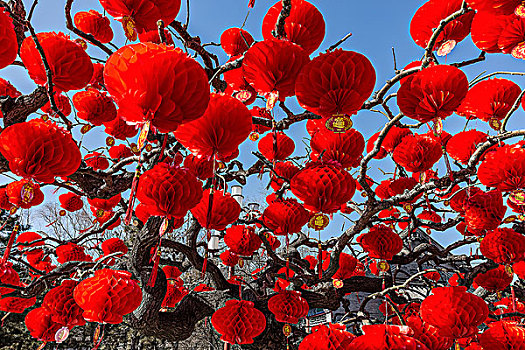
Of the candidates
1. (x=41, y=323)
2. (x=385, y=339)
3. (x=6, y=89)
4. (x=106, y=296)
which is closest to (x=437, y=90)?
(x=385, y=339)

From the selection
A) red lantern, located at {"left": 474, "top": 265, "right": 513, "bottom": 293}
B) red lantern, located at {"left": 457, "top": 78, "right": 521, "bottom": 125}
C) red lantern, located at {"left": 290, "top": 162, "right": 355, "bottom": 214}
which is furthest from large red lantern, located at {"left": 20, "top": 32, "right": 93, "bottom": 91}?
red lantern, located at {"left": 474, "top": 265, "right": 513, "bottom": 293}

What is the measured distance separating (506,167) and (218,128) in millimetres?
1765

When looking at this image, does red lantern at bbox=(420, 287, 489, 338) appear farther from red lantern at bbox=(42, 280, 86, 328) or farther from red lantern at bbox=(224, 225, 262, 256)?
red lantern at bbox=(42, 280, 86, 328)

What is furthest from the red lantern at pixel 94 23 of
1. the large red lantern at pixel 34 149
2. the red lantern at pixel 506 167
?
the red lantern at pixel 506 167

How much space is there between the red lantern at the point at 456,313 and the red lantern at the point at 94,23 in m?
2.93

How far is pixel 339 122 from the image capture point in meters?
1.10

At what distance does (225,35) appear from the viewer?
188 centimetres

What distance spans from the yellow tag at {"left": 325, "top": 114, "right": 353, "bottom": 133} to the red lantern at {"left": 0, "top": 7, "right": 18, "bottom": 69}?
96 cm

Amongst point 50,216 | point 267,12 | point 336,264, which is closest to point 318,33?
point 267,12

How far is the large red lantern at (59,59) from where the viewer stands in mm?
1352

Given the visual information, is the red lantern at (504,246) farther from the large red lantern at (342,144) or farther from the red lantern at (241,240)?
the red lantern at (241,240)

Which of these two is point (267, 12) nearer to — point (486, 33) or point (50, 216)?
point (486, 33)

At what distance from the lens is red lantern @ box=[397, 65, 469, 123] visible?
3.90ft

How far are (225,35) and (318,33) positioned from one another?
70 centimetres
